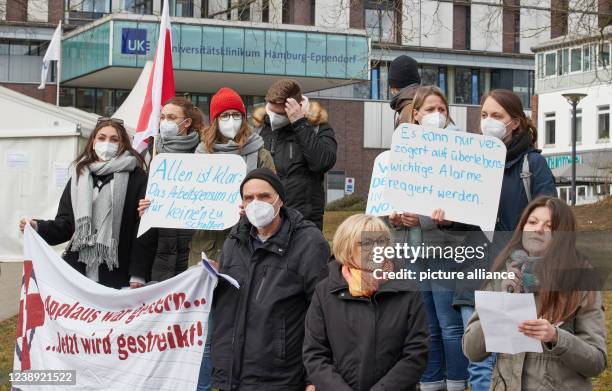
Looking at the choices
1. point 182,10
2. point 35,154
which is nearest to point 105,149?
point 35,154

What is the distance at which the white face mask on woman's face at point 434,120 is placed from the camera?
6.46m

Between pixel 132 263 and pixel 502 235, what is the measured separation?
2585 mm

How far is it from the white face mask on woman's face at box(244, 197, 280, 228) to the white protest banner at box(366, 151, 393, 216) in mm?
743

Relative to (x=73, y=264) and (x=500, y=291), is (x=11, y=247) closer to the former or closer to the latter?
A: (x=73, y=264)

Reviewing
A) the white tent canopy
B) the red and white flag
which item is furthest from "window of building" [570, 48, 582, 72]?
the red and white flag

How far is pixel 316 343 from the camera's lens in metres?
5.32

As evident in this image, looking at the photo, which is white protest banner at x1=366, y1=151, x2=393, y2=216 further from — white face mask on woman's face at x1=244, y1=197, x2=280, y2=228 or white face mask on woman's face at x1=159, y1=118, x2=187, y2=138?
white face mask on woman's face at x1=159, y1=118, x2=187, y2=138

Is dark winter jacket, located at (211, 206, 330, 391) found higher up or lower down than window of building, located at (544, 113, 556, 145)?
lower down

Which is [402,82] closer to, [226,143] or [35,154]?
[226,143]

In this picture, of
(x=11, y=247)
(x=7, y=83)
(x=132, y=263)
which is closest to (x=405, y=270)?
(x=132, y=263)

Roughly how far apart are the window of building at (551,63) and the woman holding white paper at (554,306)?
186ft

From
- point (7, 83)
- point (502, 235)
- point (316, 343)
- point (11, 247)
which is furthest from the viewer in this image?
point (7, 83)

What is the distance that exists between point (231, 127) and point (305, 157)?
536 mm

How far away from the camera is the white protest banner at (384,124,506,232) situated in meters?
5.74
